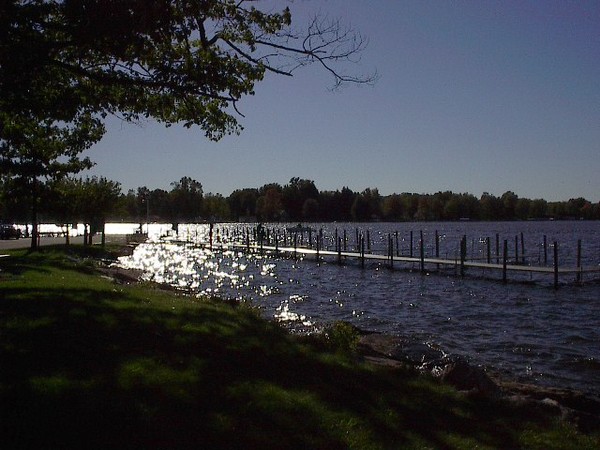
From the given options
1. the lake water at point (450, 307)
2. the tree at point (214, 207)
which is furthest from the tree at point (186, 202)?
the lake water at point (450, 307)

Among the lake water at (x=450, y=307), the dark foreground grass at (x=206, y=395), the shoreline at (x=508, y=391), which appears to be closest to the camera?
the dark foreground grass at (x=206, y=395)

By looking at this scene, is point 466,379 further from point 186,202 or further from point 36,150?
point 186,202

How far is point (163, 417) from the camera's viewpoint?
20.3ft

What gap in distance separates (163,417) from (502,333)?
694 inches

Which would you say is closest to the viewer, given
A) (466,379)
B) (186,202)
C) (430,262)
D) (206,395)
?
(206,395)

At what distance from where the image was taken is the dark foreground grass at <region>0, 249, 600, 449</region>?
5.96m

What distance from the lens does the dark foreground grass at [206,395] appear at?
5.96 metres

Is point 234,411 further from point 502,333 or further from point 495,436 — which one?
point 502,333

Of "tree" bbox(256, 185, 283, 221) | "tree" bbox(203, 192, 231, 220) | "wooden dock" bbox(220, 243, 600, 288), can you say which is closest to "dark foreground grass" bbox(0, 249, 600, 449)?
"wooden dock" bbox(220, 243, 600, 288)

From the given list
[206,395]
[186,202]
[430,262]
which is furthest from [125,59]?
[186,202]

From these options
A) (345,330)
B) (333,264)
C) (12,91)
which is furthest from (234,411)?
(333,264)

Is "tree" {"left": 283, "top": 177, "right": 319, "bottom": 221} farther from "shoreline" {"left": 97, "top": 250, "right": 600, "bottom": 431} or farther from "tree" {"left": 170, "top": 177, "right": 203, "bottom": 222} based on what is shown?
"shoreline" {"left": 97, "top": 250, "right": 600, "bottom": 431}

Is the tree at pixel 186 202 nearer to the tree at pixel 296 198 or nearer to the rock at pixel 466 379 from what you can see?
the tree at pixel 296 198

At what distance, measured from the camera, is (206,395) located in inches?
276
